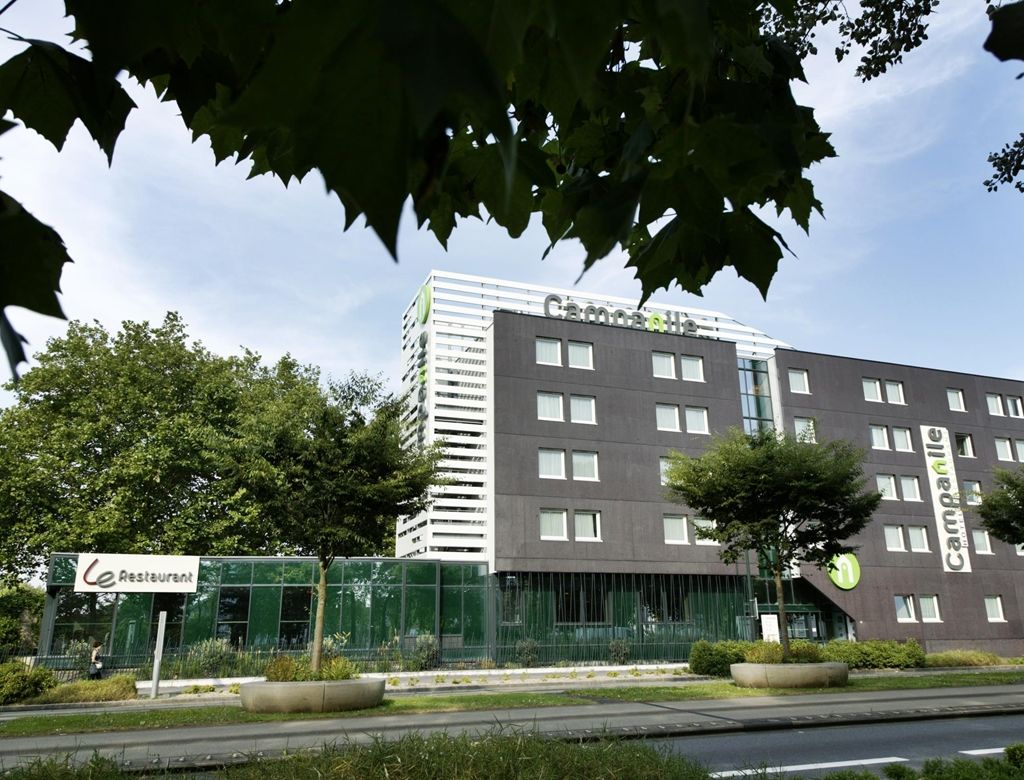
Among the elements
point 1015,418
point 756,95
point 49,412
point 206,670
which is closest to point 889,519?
point 1015,418

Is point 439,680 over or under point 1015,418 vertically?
under

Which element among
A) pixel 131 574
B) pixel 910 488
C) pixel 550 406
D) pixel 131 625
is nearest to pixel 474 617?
pixel 550 406

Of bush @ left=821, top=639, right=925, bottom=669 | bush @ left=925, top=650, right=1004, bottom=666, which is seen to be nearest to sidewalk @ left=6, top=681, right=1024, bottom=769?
bush @ left=821, top=639, right=925, bottom=669

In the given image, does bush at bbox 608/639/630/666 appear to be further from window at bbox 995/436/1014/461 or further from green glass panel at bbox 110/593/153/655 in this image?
window at bbox 995/436/1014/461

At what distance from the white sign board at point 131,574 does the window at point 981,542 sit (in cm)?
4208

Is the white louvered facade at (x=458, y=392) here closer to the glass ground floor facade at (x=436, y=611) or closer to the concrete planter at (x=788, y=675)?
the glass ground floor facade at (x=436, y=611)

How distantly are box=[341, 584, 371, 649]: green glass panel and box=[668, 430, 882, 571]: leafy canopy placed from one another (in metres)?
14.7

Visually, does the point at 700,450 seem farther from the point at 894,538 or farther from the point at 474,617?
the point at 474,617

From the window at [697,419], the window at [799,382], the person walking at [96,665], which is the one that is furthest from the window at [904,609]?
the person walking at [96,665]

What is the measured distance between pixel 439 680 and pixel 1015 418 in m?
41.5

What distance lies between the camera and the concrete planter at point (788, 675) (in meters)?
21.2

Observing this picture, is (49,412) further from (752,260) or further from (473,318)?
(752,260)

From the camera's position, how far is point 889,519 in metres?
42.3

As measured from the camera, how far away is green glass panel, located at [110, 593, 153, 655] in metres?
27.1
